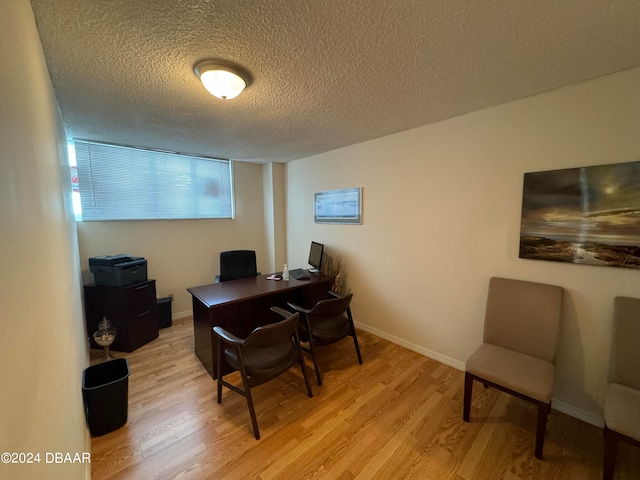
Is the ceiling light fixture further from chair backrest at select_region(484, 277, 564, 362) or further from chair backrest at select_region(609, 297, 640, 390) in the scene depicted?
chair backrest at select_region(609, 297, 640, 390)

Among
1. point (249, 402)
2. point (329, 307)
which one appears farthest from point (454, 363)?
point (249, 402)

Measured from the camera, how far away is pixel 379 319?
3125 mm

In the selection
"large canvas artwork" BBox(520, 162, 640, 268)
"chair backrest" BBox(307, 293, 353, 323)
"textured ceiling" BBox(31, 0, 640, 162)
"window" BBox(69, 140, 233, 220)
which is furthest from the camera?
"window" BBox(69, 140, 233, 220)

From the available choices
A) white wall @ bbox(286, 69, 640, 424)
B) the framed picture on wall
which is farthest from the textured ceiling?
the framed picture on wall

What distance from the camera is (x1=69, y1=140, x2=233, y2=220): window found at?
3.00m

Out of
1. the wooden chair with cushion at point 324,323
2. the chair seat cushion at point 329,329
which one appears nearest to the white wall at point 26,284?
the wooden chair with cushion at point 324,323

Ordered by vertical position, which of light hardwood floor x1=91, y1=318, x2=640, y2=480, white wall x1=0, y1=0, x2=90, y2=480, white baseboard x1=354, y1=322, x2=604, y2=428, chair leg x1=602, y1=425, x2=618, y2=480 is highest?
white wall x1=0, y1=0, x2=90, y2=480

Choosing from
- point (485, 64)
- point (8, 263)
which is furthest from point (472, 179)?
point (8, 263)

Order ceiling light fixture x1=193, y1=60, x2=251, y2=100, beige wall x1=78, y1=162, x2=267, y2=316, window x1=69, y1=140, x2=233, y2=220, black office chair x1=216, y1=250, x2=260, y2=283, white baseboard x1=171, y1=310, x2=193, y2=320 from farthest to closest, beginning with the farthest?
white baseboard x1=171, y1=310, x2=193, y2=320, black office chair x1=216, y1=250, x2=260, y2=283, beige wall x1=78, y1=162, x2=267, y2=316, window x1=69, y1=140, x2=233, y2=220, ceiling light fixture x1=193, y1=60, x2=251, y2=100

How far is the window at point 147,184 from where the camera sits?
300 centimetres

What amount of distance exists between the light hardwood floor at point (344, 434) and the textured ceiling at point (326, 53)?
2404 mm

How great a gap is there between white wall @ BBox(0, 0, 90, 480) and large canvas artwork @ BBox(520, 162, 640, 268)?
2.72 metres

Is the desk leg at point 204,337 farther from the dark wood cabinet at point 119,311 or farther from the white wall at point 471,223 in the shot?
the white wall at point 471,223

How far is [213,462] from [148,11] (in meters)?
2.44
